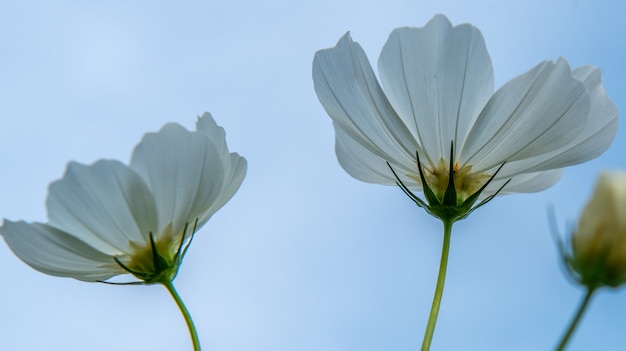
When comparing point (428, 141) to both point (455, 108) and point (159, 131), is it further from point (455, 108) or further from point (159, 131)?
point (159, 131)

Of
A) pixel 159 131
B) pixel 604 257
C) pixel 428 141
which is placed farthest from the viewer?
pixel 428 141

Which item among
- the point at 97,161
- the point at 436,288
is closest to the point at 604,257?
the point at 436,288

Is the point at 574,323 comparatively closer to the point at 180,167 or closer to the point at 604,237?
the point at 604,237

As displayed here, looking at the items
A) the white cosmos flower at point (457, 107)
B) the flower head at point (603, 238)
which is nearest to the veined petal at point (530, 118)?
the white cosmos flower at point (457, 107)

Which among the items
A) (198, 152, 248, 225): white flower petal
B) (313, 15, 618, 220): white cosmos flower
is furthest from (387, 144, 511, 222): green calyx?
(198, 152, 248, 225): white flower petal

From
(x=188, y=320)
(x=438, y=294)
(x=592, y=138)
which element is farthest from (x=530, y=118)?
(x=188, y=320)

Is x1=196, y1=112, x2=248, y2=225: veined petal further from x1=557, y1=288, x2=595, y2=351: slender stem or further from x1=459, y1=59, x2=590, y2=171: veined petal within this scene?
x1=557, y1=288, x2=595, y2=351: slender stem
